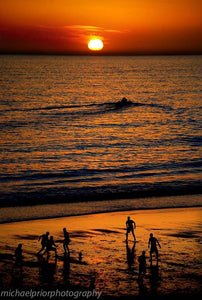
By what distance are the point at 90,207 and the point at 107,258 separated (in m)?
9.08

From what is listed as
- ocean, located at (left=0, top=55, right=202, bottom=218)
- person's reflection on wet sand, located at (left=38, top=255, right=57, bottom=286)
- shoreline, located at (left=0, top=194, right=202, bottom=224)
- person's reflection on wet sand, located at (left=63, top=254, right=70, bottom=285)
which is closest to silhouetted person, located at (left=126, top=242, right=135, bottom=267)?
person's reflection on wet sand, located at (left=63, top=254, right=70, bottom=285)

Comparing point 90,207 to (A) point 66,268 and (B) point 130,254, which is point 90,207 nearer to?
(B) point 130,254

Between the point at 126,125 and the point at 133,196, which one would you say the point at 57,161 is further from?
the point at 126,125

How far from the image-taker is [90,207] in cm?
2594

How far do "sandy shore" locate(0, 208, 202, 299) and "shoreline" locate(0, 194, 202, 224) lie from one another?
1183 millimetres

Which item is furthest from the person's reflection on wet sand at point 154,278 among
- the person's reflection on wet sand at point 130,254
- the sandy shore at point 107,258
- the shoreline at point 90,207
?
the shoreline at point 90,207

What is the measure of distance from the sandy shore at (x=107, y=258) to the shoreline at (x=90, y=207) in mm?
1183

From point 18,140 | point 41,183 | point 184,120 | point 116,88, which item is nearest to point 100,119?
point 184,120

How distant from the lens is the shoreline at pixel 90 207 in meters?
24.0

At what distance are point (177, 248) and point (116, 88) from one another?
112 meters

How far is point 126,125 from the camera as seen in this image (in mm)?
63531

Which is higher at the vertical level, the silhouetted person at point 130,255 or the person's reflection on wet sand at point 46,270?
the silhouetted person at point 130,255

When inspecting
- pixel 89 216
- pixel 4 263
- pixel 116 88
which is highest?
pixel 116 88

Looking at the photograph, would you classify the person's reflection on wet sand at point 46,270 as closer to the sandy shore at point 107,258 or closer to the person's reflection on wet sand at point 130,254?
the sandy shore at point 107,258
